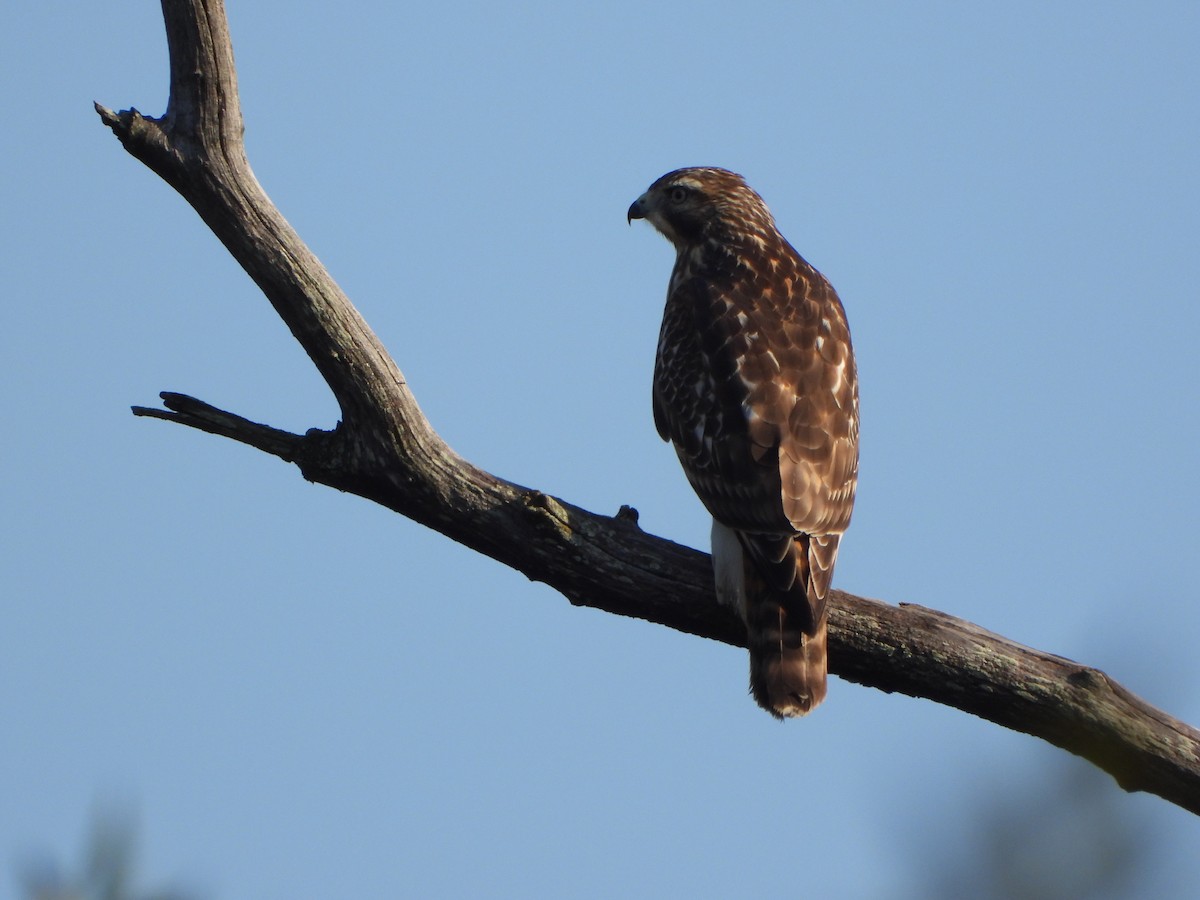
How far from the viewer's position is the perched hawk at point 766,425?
4.96 metres

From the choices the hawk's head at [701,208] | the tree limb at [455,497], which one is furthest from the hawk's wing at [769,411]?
the hawk's head at [701,208]

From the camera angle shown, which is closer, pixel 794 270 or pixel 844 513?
pixel 844 513

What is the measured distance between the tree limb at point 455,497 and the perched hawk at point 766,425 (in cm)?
19

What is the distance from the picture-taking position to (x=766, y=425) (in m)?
5.44

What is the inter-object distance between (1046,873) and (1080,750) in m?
2.43

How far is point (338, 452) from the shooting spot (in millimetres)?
4793

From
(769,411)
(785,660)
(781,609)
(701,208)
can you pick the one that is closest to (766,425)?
(769,411)

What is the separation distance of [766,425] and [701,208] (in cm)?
195

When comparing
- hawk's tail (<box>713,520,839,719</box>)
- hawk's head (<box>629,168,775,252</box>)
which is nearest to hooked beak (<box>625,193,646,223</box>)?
hawk's head (<box>629,168,775,252</box>)

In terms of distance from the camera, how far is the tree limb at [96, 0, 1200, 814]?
183 inches

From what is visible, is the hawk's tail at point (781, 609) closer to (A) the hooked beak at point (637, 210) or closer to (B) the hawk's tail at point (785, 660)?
(B) the hawk's tail at point (785, 660)

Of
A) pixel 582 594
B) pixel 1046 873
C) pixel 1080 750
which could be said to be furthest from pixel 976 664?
pixel 1046 873

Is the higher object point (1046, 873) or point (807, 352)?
point (807, 352)

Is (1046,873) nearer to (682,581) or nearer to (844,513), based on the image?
(682,581)
